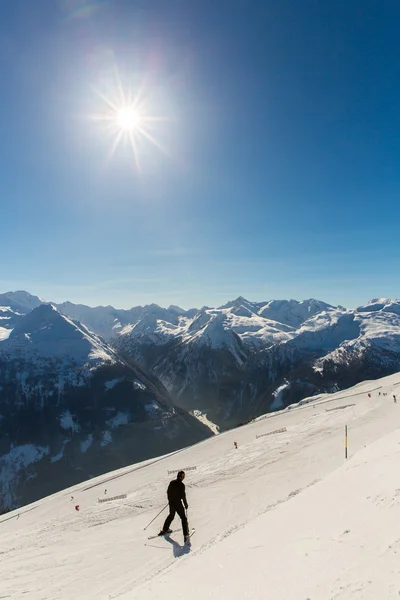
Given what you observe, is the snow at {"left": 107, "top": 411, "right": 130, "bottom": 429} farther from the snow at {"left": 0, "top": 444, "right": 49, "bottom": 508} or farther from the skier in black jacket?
the skier in black jacket

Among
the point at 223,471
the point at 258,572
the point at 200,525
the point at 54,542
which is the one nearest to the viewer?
the point at 258,572

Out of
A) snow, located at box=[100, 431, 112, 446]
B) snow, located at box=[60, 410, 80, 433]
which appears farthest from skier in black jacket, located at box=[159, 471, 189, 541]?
snow, located at box=[60, 410, 80, 433]

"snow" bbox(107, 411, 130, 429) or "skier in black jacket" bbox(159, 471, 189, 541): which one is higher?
"skier in black jacket" bbox(159, 471, 189, 541)

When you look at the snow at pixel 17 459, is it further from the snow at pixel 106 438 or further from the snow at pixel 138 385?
the snow at pixel 138 385

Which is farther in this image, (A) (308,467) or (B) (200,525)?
(A) (308,467)

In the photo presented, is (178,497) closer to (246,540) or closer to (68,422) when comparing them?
(246,540)

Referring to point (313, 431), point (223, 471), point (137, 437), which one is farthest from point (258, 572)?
point (137, 437)

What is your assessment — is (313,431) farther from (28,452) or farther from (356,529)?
(28,452)

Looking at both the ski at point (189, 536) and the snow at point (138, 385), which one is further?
the snow at point (138, 385)

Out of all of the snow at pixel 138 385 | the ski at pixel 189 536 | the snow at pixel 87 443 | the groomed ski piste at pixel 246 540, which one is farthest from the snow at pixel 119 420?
the ski at pixel 189 536
